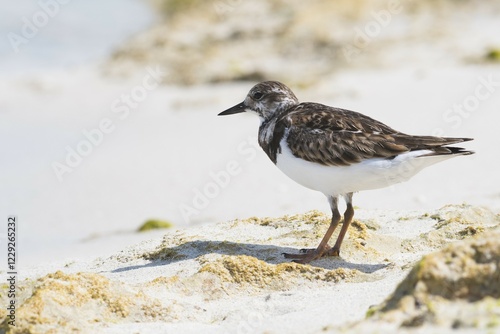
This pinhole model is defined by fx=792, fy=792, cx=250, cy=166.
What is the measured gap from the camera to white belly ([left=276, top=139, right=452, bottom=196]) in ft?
15.5

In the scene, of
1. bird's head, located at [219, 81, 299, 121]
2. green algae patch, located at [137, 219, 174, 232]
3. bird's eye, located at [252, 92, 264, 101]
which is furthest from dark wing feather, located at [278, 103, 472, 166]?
green algae patch, located at [137, 219, 174, 232]

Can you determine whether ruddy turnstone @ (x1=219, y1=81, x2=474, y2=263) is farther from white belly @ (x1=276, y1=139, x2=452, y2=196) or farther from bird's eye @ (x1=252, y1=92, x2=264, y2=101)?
bird's eye @ (x1=252, y1=92, x2=264, y2=101)

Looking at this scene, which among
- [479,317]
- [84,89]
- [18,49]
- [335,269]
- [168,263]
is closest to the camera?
[479,317]

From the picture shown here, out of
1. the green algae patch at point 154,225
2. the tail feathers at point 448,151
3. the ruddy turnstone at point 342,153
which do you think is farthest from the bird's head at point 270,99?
the green algae patch at point 154,225

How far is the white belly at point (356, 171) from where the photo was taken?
4723 mm

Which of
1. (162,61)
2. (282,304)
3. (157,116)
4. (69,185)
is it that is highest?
(162,61)

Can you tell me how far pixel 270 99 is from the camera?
5.67m

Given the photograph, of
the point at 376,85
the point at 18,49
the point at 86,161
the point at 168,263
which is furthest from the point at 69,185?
the point at 18,49

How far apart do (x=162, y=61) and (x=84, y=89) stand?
146 centimetres

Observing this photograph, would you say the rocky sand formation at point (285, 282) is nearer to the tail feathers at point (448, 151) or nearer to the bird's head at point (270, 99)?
the tail feathers at point (448, 151)

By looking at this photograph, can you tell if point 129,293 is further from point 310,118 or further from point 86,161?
point 86,161

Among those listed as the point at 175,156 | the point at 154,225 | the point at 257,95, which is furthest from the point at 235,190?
the point at 257,95

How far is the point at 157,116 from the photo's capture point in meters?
10.3

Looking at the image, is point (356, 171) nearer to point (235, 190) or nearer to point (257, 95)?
point (257, 95)
